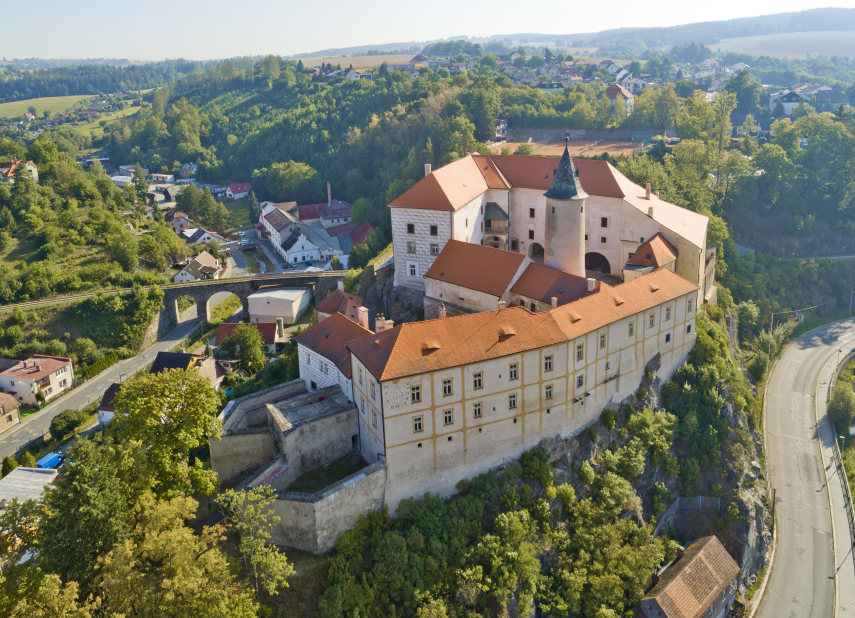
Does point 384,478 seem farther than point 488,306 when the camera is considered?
No

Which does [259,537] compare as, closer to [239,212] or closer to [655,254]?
[655,254]

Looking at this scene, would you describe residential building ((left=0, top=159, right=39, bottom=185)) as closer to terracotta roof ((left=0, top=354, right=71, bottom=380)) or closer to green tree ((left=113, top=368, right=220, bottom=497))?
terracotta roof ((left=0, top=354, right=71, bottom=380))

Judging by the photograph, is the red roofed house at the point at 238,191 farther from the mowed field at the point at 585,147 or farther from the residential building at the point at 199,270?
the mowed field at the point at 585,147

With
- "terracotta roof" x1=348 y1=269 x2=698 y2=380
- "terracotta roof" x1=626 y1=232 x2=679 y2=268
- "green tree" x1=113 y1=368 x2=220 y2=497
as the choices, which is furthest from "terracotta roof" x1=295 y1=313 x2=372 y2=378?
"terracotta roof" x1=626 y1=232 x2=679 y2=268

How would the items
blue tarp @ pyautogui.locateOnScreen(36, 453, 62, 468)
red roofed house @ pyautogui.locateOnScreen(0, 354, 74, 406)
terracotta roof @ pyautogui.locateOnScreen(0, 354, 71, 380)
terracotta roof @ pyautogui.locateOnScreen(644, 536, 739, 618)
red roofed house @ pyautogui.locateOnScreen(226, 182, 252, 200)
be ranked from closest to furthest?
terracotta roof @ pyautogui.locateOnScreen(644, 536, 739, 618), blue tarp @ pyautogui.locateOnScreen(36, 453, 62, 468), red roofed house @ pyautogui.locateOnScreen(0, 354, 74, 406), terracotta roof @ pyautogui.locateOnScreen(0, 354, 71, 380), red roofed house @ pyautogui.locateOnScreen(226, 182, 252, 200)

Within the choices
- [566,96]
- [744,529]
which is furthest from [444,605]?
[566,96]

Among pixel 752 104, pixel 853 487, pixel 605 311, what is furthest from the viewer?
pixel 752 104

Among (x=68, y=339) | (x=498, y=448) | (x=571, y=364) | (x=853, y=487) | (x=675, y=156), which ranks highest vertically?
(x=675, y=156)

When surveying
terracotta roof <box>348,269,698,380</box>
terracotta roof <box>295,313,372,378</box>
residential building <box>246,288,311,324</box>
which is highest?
terracotta roof <box>348,269,698,380</box>

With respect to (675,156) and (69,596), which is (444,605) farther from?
(675,156)
